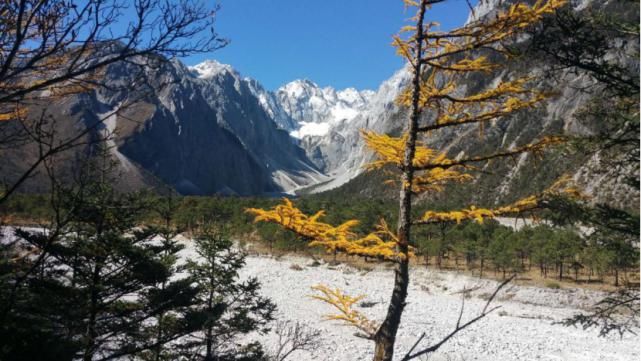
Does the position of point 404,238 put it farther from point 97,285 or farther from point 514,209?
point 97,285

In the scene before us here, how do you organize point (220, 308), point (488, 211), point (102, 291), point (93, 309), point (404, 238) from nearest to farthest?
point (488, 211) → point (404, 238) → point (93, 309) → point (102, 291) → point (220, 308)

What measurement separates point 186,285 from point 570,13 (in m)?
9.79

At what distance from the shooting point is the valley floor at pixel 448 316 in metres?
17.0

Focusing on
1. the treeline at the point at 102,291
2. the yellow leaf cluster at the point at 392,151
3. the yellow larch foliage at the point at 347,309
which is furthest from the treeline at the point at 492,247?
the yellow leaf cluster at the point at 392,151

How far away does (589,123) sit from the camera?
6922 millimetres

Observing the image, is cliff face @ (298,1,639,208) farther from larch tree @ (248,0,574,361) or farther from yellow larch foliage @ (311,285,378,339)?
yellow larch foliage @ (311,285,378,339)

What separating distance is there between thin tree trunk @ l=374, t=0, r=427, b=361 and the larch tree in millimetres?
10

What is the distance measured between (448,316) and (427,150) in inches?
832

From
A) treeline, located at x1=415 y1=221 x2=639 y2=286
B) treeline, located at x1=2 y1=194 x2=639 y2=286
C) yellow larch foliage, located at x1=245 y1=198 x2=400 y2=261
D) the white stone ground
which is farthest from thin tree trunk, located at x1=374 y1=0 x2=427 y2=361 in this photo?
treeline, located at x1=415 y1=221 x2=639 y2=286

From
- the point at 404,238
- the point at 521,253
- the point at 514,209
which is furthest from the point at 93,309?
the point at 521,253

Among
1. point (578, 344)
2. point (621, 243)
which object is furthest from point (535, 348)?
point (621, 243)

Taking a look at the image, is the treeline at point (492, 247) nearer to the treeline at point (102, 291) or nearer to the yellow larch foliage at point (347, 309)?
the treeline at point (102, 291)

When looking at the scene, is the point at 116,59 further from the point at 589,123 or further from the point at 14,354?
the point at 589,123

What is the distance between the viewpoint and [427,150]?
4.60 meters
